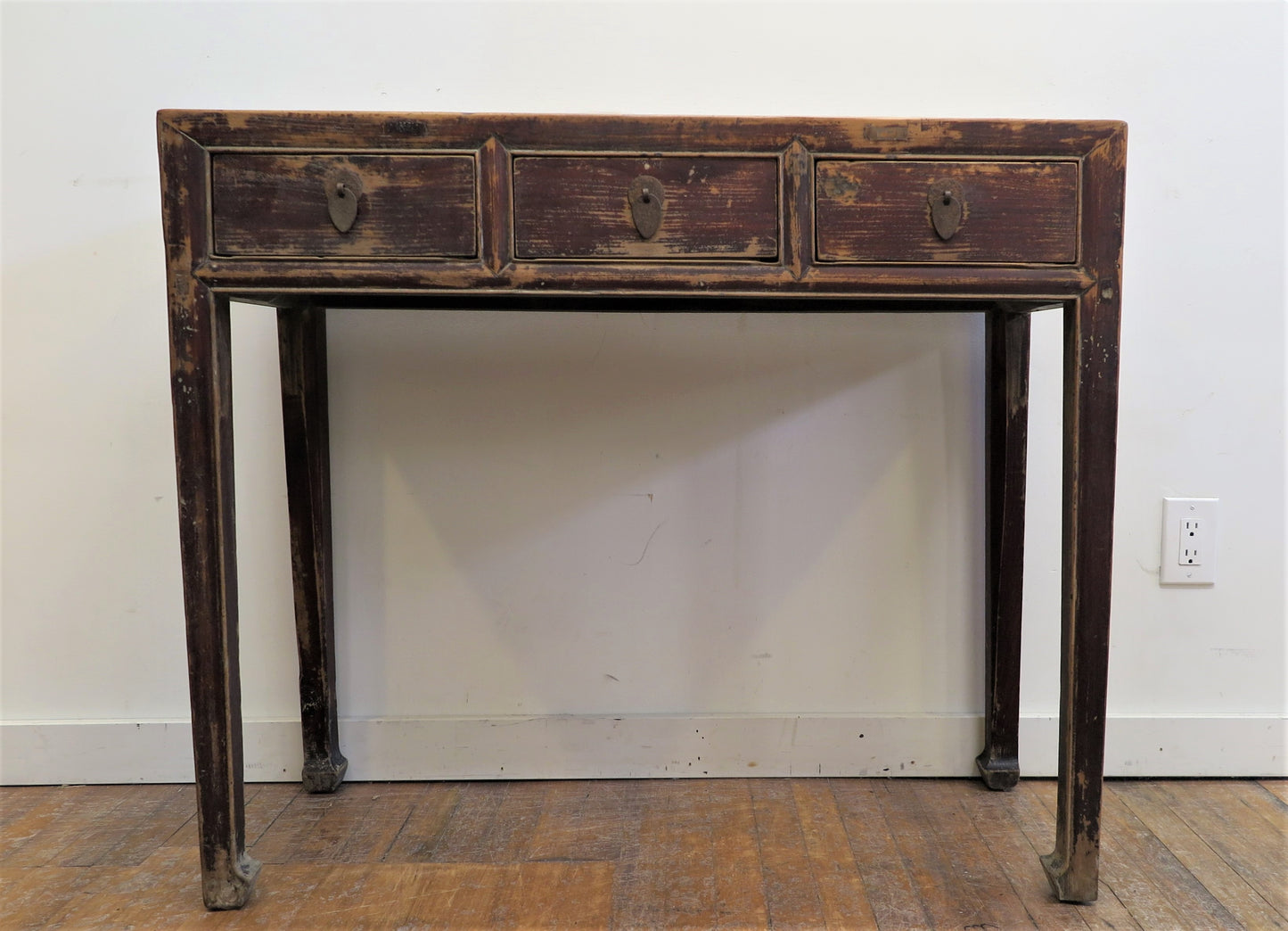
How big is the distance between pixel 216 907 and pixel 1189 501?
1.43m

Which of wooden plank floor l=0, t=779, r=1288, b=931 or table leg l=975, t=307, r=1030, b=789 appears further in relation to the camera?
table leg l=975, t=307, r=1030, b=789

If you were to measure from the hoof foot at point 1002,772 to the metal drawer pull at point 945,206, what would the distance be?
807mm

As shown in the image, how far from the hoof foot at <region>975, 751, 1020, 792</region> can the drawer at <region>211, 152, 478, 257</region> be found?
1.04m

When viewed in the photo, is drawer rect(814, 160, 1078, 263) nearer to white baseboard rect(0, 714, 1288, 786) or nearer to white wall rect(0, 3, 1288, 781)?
white wall rect(0, 3, 1288, 781)

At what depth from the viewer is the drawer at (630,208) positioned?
3.12ft

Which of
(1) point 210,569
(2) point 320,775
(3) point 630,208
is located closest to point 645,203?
(3) point 630,208

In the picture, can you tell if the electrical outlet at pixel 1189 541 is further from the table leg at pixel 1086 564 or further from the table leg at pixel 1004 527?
the table leg at pixel 1086 564

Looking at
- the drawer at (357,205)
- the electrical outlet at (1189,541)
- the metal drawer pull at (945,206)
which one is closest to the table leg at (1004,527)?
the electrical outlet at (1189,541)

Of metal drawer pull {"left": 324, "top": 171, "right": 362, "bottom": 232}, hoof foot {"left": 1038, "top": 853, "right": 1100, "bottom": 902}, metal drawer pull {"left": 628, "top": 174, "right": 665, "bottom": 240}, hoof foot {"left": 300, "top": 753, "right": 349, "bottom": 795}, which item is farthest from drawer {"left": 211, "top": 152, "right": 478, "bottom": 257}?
hoof foot {"left": 1038, "top": 853, "right": 1100, "bottom": 902}

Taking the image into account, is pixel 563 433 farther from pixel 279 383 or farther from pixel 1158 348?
pixel 1158 348

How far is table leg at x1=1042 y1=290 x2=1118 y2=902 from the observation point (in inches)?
38.0

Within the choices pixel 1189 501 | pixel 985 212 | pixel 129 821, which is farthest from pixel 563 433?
pixel 1189 501

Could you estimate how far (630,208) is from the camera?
95 cm

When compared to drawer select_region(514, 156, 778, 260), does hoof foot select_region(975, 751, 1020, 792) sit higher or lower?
lower
